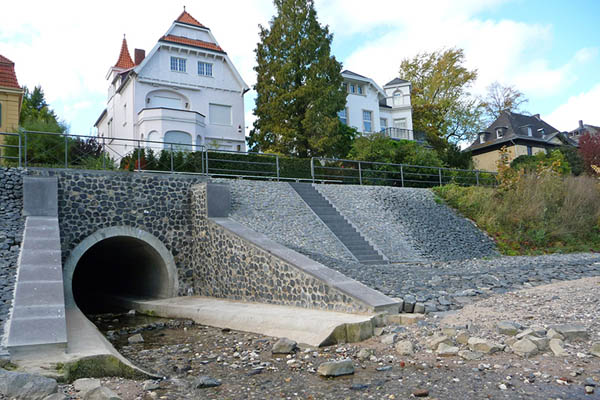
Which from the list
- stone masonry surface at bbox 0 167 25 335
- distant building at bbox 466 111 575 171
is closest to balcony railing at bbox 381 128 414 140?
distant building at bbox 466 111 575 171

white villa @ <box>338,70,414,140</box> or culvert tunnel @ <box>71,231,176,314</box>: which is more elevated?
white villa @ <box>338,70,414,140</box>

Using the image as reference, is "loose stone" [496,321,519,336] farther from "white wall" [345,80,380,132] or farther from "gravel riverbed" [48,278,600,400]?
"white wall" [345,80,380,132]

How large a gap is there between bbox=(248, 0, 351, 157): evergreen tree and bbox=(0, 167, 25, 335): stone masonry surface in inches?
616

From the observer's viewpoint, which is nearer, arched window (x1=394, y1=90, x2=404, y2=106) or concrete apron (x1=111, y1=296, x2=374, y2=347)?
concrete apron (x1=111, y1=296, x2=374, y2=347)

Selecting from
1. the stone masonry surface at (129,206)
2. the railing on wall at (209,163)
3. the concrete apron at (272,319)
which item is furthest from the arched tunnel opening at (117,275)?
the railing on wall at (209,163)

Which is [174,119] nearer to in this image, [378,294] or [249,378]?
[378,294]

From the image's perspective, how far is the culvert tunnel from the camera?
12391mm

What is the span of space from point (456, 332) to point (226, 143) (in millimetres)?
22108

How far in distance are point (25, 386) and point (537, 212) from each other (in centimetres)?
1618

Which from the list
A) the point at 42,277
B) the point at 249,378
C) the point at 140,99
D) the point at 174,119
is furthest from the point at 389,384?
the point at 140,99

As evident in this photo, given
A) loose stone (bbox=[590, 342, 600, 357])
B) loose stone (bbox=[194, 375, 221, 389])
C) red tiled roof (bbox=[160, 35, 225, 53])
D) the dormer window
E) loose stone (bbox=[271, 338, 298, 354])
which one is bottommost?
loose stone (bbox=[194, 375, 221, 389])

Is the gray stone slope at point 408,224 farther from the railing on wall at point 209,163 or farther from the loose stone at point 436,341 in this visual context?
the loose stone at point 436,341

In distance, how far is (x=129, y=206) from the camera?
39.5 feet

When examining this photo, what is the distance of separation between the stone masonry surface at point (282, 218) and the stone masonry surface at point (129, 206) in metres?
1.40
